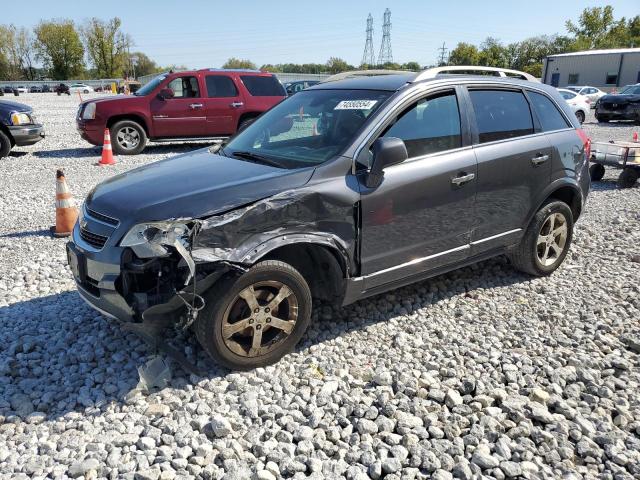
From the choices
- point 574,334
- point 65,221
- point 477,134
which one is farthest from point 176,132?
point 574,334

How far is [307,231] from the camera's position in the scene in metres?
3.43

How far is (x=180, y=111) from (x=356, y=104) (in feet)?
30.5

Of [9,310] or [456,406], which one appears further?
[9,310]

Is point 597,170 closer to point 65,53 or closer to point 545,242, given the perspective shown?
point 545,242

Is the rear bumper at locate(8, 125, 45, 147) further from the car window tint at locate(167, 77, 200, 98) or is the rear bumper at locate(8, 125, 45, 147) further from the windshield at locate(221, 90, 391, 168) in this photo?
the windshield at locate(221, 90, 391, 168)

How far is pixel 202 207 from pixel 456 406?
1.93 metres

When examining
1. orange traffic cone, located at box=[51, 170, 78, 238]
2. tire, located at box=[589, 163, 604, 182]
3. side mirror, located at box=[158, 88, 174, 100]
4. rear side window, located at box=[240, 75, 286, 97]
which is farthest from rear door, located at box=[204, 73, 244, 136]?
tire, located at box=[589, 163, 604, 182]

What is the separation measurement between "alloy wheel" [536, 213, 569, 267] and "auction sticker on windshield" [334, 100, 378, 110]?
2.14m

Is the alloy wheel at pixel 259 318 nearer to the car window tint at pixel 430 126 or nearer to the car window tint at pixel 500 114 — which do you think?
the car window tint at pixel 430 126

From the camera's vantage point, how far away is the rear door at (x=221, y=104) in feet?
41.5

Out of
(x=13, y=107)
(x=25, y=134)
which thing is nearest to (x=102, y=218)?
(x=25, y=134)

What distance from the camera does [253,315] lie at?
3402 millimetres

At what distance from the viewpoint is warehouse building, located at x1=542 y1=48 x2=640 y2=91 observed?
153ft

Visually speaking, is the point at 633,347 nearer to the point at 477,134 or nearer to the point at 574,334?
→ the point at 574,334
